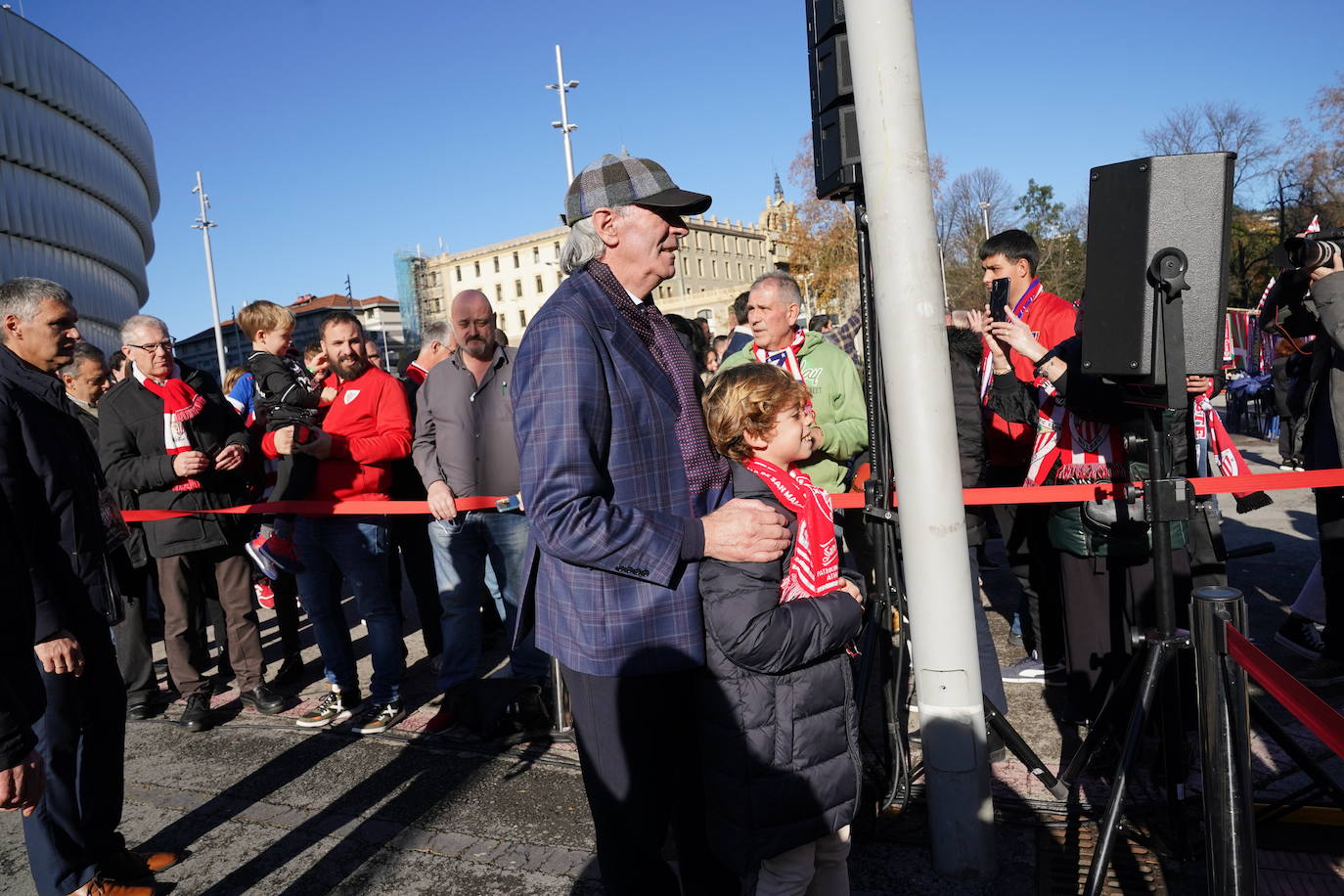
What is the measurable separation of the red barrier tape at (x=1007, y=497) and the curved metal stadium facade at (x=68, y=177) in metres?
28.6

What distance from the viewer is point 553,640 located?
252 cm

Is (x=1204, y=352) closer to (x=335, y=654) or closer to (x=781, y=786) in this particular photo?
(x=781, y=786)

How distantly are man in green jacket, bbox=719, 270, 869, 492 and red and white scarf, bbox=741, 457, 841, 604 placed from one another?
2.17 meters

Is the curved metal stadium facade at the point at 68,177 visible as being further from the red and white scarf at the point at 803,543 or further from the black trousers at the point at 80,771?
the red and white scarf at the point at 803,543

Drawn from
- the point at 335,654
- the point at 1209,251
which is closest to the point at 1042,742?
the point at 1209,251

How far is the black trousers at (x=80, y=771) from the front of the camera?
10.7ft

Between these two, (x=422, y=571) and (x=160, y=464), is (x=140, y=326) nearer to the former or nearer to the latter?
(x=160, y=464)

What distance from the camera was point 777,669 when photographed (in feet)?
8.05

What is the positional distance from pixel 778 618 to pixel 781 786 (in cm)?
43

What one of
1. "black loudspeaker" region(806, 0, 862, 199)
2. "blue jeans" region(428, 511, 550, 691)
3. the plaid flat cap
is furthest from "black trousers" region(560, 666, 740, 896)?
"blue jeans" region(428, 511, 550, 691)

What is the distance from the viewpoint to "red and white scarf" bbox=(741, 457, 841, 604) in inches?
102

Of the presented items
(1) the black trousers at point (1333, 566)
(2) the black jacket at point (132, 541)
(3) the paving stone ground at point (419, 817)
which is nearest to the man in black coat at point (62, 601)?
(3) the paving stone ground at point (419, 817)

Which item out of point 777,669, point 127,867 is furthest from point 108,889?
point 777,669

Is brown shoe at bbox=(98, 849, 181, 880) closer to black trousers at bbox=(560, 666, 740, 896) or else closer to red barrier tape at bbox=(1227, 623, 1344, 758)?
black trousers at bbox=(560, 666, 740, 896)
